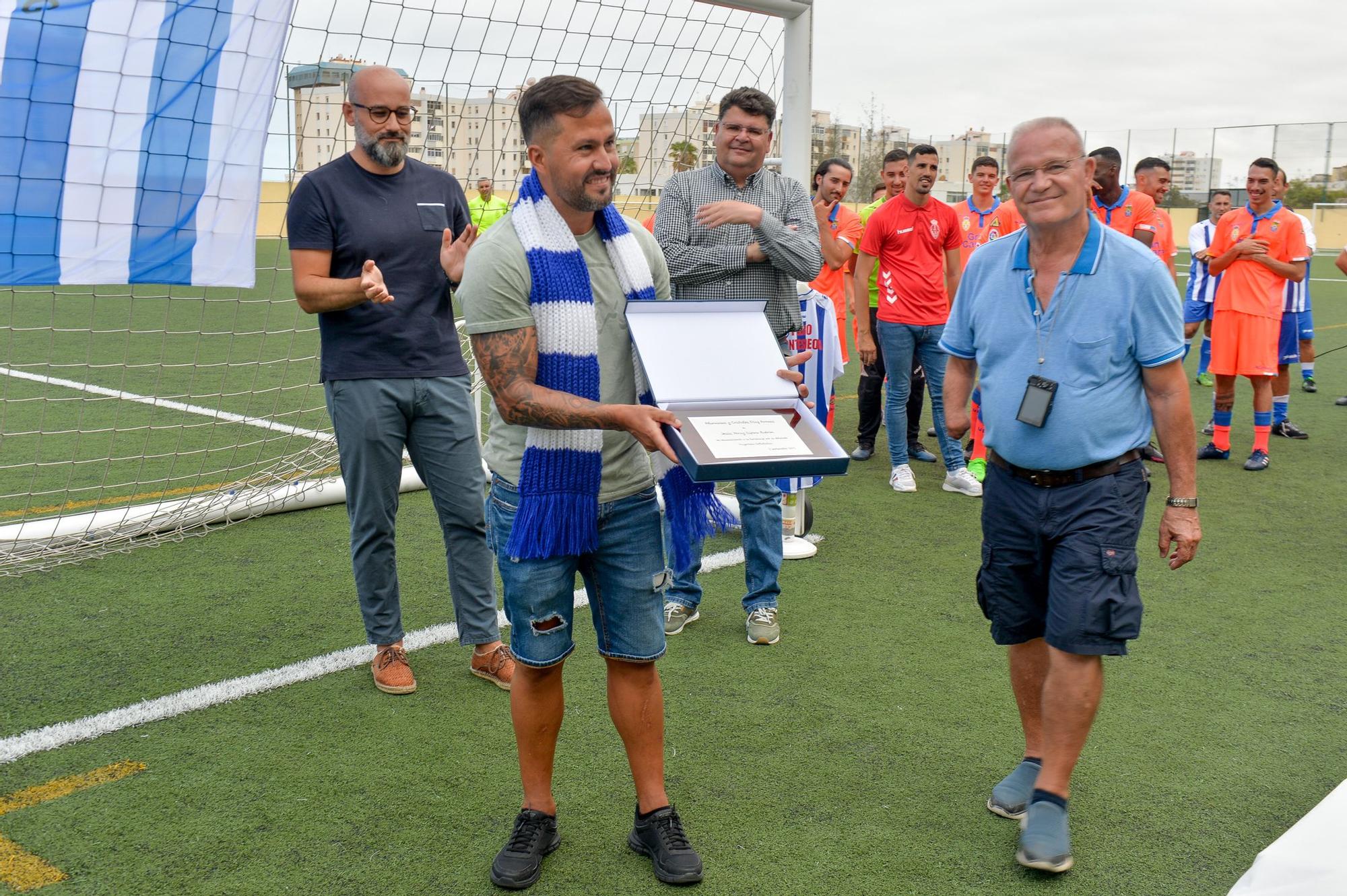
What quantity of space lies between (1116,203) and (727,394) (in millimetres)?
5928

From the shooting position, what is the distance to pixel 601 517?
2855mm

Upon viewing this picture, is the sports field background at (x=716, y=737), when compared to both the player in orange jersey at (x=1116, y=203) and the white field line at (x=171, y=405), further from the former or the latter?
the player in orange jersey at (x=1116, y=203)

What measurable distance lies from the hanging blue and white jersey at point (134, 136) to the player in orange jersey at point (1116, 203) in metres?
4.91

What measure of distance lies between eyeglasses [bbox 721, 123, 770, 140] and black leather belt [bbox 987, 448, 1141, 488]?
6.49 feet

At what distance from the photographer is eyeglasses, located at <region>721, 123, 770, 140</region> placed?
450cm

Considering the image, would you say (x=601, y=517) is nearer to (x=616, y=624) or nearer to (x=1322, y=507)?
(x=616, y=624)

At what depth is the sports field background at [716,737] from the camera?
9.93 ft

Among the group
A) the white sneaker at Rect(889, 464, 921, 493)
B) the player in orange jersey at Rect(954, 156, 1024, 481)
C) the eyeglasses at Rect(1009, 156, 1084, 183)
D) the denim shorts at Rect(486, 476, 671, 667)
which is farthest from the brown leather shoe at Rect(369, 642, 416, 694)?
the player in orange jersey at Rect(954, 156, 1024, 481)

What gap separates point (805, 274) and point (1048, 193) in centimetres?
168

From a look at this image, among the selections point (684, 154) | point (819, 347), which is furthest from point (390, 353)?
point (684, 154)

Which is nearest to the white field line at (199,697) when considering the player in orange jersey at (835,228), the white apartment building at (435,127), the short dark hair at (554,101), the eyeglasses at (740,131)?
the white apartment building at (435,127)

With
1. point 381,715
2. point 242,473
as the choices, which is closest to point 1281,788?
point 381,715

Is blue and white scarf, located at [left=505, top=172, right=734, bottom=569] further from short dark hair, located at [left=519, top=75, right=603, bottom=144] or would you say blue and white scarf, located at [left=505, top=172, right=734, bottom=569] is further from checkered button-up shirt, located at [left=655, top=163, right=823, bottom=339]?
checkered button-up shirt, located at [left=655, top=163, right=823, bottom=339]

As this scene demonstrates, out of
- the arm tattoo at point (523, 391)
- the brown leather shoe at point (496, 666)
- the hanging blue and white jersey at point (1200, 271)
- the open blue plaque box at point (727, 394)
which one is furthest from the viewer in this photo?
the hanging blue and white jersey at point (1200, 271)
